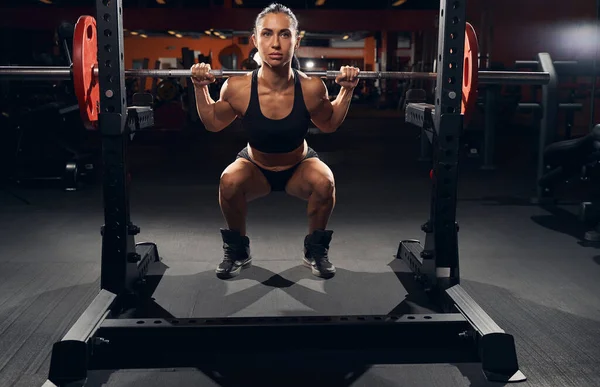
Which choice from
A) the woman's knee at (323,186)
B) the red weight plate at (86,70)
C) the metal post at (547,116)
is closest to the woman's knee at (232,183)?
the woman's knee at (323,186)

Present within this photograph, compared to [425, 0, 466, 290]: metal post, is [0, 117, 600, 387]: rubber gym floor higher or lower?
lower

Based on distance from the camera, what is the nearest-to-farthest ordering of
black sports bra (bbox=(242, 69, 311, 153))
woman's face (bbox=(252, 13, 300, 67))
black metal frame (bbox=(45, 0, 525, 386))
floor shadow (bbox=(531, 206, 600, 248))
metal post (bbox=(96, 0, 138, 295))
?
1. black metal frame (bbox=(45, 0, 525, 386))
2. metal post (bbox=(96, 0, 138, 295))
3. woman's face (bbox=(252, 13, 300, 67))
4. black sports bra (bbox=(242, 69, 311, 153))
5. floor shadow (bbox=(531, 206, 600, 248))

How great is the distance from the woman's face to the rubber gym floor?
0.82m

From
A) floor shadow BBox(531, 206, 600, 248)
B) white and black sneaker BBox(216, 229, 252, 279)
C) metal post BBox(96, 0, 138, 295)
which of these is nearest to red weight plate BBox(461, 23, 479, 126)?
white and black sneaker BBox(216, 229, 252, 279)

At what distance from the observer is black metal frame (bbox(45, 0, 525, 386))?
1633 millimetres

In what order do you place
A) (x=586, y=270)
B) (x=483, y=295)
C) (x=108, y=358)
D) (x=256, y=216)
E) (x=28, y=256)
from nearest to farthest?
(x=108, y=358) < (x=483, y=295) < (x=586, y=270) < (x=28, y=256) < (x=256, y=216)

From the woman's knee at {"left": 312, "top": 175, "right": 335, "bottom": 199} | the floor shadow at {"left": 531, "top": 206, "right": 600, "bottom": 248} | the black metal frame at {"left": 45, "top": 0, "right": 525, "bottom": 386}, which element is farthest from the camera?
the floor shadow at {"left": 531, "top": 206, "right": 600, "bottom": 248}

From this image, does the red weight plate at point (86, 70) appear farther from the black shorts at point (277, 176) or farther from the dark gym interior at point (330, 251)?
the black shorts at point (277, 176)

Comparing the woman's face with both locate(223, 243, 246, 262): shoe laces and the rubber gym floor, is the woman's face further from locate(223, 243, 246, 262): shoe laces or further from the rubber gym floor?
the rubber gym floor

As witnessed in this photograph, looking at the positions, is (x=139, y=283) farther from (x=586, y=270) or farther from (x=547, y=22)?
(x=547, y=22)

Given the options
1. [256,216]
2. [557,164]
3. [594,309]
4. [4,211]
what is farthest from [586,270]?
[4,211]

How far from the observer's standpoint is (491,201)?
3.84 m

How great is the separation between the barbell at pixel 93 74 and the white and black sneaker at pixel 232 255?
2.07 feet

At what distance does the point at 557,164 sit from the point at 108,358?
2.69m
